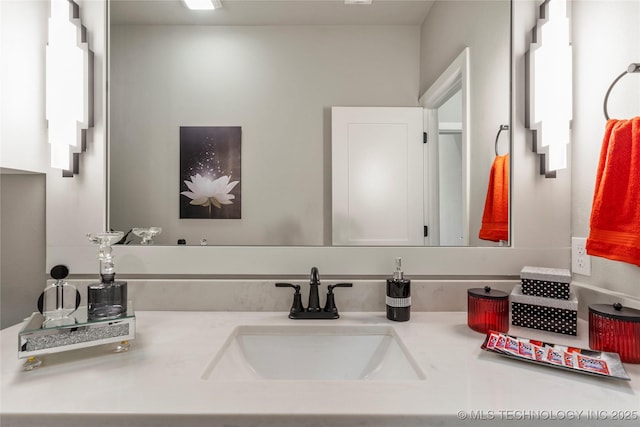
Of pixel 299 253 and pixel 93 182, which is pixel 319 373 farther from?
pixel 93 182

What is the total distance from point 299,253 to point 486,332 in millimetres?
587

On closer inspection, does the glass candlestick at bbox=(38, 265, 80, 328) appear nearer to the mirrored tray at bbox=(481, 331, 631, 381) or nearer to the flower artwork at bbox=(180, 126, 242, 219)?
the flower artwork at bbox=(180, 126, 242, 219)

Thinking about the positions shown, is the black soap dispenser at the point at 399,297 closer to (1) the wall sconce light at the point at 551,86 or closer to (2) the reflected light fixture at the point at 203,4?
(1) the wall sconce light at the point at 551,86

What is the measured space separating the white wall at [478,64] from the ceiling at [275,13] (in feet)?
0.28

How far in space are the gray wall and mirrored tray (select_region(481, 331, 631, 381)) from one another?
134 cm

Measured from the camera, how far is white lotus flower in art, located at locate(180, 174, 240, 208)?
115 cm

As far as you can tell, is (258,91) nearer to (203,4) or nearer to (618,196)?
(203,4)

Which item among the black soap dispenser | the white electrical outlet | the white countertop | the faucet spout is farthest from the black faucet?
the white electrical outlet

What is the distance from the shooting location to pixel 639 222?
796 mm

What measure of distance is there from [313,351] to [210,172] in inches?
25.8

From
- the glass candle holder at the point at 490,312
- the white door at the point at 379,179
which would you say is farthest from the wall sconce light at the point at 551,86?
the glass candle holder at the point at 490,312

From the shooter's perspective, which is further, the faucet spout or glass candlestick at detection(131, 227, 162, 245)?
glass candlestick at detection(131, 227, 162, 245)

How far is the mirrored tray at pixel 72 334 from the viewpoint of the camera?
2.31ft

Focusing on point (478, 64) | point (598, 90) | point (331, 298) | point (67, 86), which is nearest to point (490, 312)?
point (331, 298)
